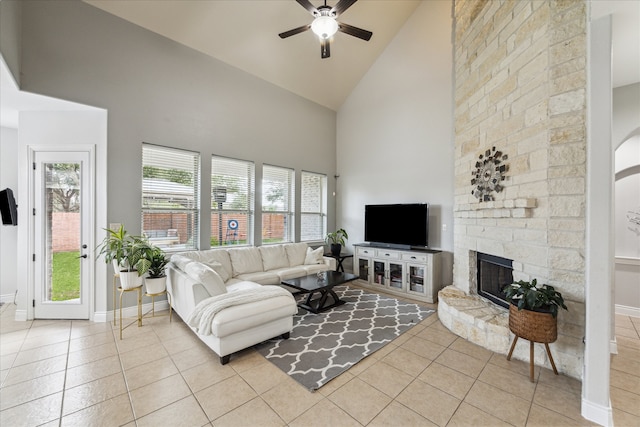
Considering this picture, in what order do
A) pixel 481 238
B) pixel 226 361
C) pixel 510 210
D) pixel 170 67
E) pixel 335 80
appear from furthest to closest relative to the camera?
pixel 335 80 → pixel 170 67 → pixel 481 238 → pixel 510 210 → pixel 226 361

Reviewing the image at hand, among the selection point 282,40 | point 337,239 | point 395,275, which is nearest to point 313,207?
point 337,239

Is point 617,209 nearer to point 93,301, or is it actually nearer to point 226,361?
Result: point 226,361

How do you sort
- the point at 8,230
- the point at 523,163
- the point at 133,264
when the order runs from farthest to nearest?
1. the point at 8,230
2. the point at 133,264
3. the point at 523,163

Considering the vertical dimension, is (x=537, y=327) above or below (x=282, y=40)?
below

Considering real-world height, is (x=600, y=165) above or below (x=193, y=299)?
above

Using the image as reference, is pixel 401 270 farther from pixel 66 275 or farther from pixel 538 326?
pixel 66 275

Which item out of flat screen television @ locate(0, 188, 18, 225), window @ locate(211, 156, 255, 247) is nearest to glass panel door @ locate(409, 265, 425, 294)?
window @ locate(211, 156, 255, 247)

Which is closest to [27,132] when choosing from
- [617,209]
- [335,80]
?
[335,80]

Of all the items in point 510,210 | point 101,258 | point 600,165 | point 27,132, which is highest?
point 27,132

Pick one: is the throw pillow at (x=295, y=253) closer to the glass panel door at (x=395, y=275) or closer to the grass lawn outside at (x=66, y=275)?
the glass panel door at (x=395, y=275)

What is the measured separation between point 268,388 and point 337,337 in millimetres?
1102

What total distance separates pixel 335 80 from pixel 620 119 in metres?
4.63

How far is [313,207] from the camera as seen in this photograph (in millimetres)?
6402

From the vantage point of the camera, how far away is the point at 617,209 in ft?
12.4
